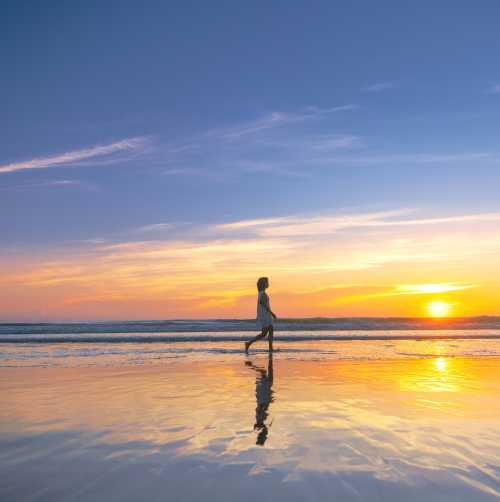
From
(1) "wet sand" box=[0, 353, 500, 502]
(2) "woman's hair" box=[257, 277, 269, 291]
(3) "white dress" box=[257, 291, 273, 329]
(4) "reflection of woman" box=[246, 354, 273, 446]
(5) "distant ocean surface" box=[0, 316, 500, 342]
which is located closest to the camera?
(1) "wet sand" box=[0, 353, 500, 502]

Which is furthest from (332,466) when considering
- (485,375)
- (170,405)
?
(485,375)

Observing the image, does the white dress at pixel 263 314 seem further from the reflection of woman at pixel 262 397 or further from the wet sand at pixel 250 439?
the wet sand at pixel 250 439

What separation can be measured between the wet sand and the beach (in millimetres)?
21

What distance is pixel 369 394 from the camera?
8.35 meters

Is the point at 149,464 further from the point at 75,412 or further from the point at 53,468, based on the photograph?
the point at 75,412

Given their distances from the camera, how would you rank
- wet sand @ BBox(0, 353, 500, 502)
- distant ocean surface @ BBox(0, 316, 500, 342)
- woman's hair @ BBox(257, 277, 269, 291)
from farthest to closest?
distant ocean surface @ BBox(0, 316, 500, 342), woman's hair @ BBox(257, 277, 269, 291), wet sand @ BBox(0, 353, 500, 502)

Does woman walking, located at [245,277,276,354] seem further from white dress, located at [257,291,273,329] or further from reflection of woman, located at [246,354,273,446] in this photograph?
reflection of woman, located at [246,354,273,446]

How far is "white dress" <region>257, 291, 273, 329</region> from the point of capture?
683 inches

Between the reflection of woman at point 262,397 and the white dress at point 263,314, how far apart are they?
4.01 meters

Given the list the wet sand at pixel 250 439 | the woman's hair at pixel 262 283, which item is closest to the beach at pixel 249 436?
the wet sand at pixel 250 439

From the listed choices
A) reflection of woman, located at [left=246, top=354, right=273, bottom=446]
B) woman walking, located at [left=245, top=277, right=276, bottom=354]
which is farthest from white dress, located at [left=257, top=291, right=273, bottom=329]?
reflection of woman, located at [left=246, top=354, right=273, bottom=446]

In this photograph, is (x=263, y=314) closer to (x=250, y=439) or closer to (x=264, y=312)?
(x=264, y=312)

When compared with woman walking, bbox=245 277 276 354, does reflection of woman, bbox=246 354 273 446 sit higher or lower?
lower

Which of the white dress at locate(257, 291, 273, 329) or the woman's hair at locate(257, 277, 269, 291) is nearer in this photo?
the white dress at locate(257, 291, 273, 329)
